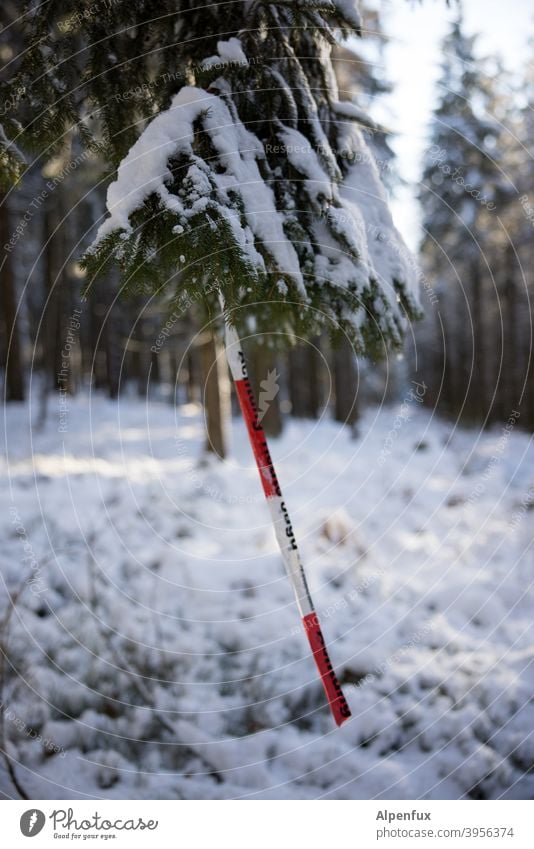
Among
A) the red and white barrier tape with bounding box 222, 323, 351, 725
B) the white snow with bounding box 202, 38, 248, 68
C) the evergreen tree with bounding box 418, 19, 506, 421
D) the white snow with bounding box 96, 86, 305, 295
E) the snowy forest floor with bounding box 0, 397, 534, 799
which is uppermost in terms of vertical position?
the evergreen tree with bounding box 418, 19, 506, 421

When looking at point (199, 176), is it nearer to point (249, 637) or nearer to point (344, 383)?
point (249, 637)

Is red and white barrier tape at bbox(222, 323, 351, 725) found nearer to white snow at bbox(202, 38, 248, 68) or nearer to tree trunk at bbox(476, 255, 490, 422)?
white snow at bbox(202, 38, 248, 68)

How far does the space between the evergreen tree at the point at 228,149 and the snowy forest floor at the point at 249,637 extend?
276cm

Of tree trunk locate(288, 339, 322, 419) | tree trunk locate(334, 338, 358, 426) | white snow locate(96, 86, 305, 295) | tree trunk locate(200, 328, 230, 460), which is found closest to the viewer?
white snow locate(96, 86, 305, 295)

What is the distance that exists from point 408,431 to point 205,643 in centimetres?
1144

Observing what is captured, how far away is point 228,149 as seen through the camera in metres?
2.19

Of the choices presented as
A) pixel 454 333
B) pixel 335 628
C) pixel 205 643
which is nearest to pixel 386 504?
pixel 335 628

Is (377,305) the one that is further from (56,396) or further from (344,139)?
(56,396)

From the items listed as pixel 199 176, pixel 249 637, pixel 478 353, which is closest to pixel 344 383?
pixel 478 353

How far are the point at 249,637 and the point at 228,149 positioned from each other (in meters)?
3.98

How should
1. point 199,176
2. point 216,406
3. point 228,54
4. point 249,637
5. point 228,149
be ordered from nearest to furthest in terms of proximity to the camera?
point 199,176
point 228,149
point 228,54
point 249,637
point 216,406

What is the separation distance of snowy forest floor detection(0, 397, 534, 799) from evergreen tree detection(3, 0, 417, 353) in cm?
276

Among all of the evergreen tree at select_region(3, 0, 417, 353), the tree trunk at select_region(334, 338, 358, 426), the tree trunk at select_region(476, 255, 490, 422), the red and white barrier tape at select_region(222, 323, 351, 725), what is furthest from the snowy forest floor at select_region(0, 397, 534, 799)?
the tree trunk at select_region(476, 255, 490, 422)

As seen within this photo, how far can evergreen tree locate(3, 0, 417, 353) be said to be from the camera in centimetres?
213
